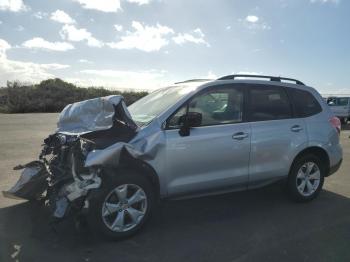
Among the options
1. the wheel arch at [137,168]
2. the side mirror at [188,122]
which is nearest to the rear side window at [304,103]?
the side mirror at [188,122]

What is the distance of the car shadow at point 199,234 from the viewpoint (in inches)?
166

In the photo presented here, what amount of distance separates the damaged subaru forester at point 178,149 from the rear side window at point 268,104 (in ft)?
0.05

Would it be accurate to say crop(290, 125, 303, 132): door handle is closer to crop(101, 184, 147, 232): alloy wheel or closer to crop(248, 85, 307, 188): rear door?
crop(248, 85, 307, 188): rear door

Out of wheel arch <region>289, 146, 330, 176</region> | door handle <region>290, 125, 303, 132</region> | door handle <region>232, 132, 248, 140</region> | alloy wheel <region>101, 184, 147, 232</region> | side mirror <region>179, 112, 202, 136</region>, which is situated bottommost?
alloy wheel <region>101, 184, 147, 232</region>

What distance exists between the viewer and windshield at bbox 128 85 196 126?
505 cm

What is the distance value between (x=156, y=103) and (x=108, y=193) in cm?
157

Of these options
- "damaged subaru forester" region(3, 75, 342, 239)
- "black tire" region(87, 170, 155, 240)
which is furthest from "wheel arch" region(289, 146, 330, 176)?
"black tire" region(87, 170, 155, 240)

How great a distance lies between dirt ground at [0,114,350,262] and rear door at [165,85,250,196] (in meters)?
0.48

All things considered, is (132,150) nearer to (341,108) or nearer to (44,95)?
(341,108)

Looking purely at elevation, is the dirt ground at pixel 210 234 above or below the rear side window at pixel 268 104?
below

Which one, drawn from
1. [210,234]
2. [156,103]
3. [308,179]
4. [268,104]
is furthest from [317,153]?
[156,103]

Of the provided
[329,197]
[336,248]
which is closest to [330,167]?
[329,197]

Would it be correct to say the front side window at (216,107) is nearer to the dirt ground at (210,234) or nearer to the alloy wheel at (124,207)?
the alloy wheel at (124,207)

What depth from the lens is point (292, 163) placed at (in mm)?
5879
